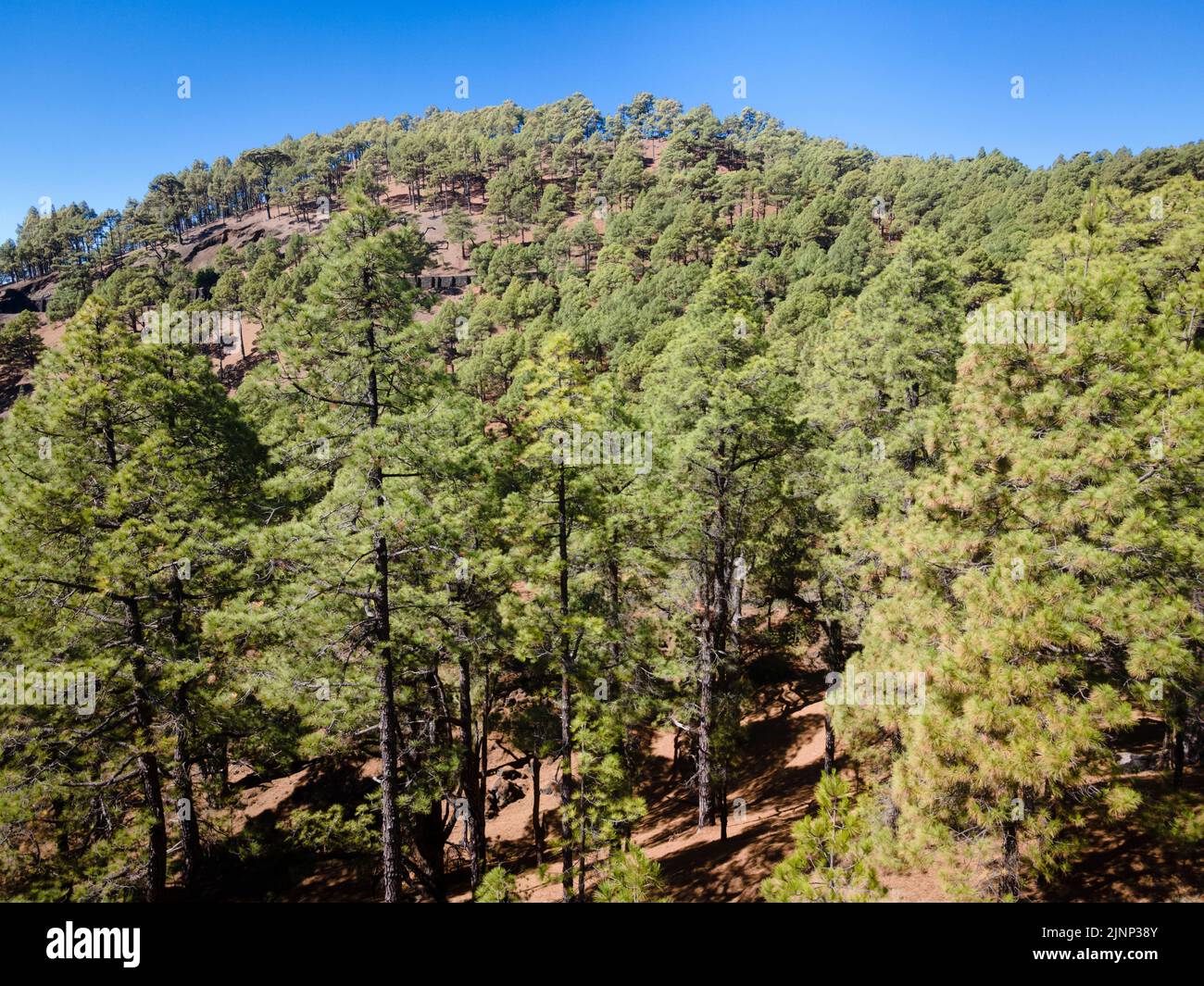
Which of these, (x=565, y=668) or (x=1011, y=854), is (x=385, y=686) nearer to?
(x=565, y=668)

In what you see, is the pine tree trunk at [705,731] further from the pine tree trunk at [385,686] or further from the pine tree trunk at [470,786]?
the pine tree trunk at [385,686]

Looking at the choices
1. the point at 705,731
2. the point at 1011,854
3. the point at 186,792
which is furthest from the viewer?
the point at 705,731

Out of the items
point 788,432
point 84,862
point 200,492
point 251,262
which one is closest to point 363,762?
point 84,862

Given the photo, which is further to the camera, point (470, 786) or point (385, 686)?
point (470, 786)

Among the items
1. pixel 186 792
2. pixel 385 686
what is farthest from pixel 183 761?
pixel 385 686

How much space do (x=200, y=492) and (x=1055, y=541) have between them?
17.4 meters

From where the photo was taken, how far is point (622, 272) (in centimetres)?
7700

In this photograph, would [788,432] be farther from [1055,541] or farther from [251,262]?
[251,262]

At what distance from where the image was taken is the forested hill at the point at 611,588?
9133 millimetres

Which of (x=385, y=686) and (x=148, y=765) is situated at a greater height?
(x=385, y=686)

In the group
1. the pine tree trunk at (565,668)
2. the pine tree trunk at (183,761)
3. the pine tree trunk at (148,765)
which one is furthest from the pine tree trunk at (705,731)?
the pine tree trunk at (148,765)

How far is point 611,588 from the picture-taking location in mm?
19453

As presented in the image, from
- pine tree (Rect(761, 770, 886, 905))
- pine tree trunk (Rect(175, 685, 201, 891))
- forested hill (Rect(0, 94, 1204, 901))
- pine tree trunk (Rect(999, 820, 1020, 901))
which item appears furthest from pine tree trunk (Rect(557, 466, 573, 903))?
pine tree trunk (Rect(175, 685, 201, 891))

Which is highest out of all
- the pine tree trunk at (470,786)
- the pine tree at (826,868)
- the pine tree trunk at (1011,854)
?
the pine tree at (826,868)
